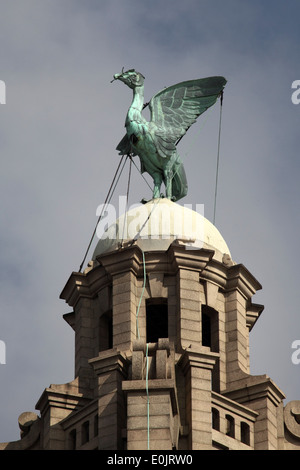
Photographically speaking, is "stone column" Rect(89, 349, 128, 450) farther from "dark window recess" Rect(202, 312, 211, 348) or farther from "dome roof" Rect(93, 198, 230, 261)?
"dark window recess" Rect(202, 312, 211, 348)

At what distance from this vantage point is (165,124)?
84.3 metres

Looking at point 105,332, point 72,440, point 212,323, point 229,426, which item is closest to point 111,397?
point 72,440

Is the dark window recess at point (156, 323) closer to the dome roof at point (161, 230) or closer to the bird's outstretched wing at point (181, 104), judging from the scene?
the dome roof at point (161, 230)

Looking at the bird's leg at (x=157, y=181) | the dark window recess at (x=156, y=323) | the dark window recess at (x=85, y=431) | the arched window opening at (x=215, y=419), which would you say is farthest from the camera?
the bird's leg at (x=157, y=181)

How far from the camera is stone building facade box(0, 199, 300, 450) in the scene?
7400 cm

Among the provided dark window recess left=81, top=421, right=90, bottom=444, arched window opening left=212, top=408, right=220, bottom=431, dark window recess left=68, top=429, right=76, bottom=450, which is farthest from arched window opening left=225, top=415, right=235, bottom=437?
dark window recess left=68, top=429, right=76, bottom=450

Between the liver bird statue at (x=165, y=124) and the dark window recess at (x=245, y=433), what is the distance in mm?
10875

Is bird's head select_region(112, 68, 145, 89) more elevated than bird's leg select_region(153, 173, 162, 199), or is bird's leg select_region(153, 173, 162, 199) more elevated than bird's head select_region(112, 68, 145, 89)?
bird's head select_region(112, 68, 145, 89)

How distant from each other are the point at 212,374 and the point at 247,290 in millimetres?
4131

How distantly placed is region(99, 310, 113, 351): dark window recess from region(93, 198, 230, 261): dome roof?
8.65ft

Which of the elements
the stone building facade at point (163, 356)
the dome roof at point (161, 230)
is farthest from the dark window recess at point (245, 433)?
the dome roof at point (161, 230)

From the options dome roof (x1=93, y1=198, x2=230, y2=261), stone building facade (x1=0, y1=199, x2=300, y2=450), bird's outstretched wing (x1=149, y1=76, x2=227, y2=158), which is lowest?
stone building facade (x1=0, y1=199, x2=300, y2=450)

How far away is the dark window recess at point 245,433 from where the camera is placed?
253 feet
